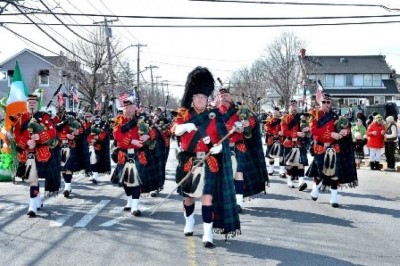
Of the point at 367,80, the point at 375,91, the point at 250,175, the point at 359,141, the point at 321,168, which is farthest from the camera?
the point at 367,80

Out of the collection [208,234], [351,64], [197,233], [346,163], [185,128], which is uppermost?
[351,64]

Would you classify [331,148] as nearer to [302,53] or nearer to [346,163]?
[346,163]

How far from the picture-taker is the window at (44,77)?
5188 cm

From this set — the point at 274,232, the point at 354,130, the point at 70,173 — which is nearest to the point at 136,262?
the point at 274,232

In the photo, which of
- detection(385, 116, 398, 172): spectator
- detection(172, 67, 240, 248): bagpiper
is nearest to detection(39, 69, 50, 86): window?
detection(385, 116, 398, 172): spectator

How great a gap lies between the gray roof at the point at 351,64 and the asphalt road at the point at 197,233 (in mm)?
51362

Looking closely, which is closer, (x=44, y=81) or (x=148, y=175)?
(x=148, y=175)

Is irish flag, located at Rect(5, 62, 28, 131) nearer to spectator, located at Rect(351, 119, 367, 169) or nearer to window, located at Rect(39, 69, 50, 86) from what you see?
spectator, located at Rect(351, 119, 367, 169)

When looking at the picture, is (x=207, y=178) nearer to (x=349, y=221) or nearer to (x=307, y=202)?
(x=349, y=221)

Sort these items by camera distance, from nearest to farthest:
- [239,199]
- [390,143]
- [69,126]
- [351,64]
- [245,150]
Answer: [239,199] → [245,150] → [69,126] → [390,143] → [351,64]

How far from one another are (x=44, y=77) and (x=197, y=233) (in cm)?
4842

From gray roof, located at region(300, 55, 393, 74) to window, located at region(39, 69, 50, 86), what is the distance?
91.9 feet

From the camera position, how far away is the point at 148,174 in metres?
10.0

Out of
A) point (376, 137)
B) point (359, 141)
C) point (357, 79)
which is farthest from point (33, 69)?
point (376, 137)
